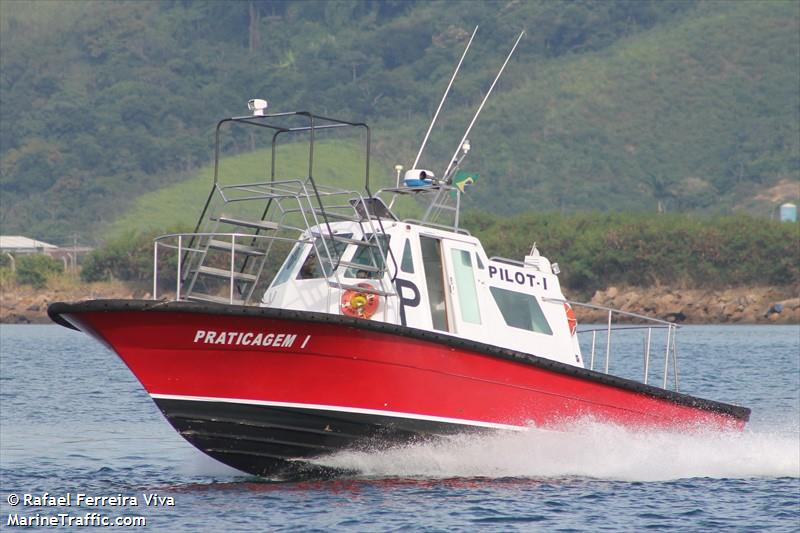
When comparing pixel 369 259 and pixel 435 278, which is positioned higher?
pixel 369 259

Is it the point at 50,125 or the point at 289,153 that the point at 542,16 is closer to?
the point at 289,153

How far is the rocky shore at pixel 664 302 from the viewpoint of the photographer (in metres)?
74.8

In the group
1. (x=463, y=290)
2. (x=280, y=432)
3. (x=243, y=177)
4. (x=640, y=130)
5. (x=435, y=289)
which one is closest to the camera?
(x=280, y=432)

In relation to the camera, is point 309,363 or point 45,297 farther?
point 45,297

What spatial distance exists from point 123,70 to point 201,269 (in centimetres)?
15925

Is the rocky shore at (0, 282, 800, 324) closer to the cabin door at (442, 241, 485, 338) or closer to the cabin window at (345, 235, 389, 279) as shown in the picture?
the cabin door at (442, 241, 485, 338)

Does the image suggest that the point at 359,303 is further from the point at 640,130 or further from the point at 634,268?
the point at 640,130

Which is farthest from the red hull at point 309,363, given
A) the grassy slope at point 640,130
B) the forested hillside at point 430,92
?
the forested hillside at point 430,92

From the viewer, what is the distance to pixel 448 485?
53.1 feet

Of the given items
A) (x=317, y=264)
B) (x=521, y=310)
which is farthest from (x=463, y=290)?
(x=317, y=264)

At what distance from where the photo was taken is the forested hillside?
13800cm

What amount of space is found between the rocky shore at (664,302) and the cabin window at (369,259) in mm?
58746

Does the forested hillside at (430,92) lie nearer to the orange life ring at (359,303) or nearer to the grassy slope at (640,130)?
the grassy slope at (640,130)

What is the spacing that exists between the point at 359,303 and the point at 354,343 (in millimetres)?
644
